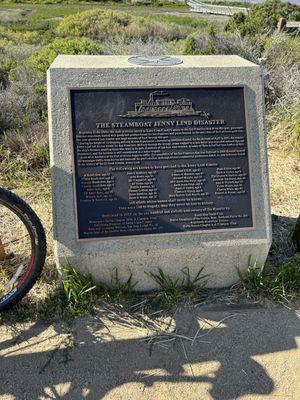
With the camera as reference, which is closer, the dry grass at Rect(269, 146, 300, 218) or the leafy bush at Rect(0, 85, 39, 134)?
the dry grass at Rect(269, 146, 300, 218)

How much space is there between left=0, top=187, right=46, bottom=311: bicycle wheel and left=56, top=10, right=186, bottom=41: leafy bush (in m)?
13.2

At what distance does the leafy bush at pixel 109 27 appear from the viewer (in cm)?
1580

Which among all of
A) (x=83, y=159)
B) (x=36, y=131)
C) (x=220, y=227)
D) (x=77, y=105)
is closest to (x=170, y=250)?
(x=220, y=227)

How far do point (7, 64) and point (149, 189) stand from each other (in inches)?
225

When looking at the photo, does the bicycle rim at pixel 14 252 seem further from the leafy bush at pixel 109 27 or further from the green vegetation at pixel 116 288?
the leafy bush at pixel 109 27

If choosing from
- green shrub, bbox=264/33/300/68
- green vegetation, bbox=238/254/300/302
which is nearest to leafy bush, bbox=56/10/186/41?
green shrub, bbox=264/33/300/68

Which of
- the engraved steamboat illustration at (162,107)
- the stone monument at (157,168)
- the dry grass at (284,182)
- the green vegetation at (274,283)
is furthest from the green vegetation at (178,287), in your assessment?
the dry grass at (284,182)

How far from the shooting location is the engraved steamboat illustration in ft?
9.39

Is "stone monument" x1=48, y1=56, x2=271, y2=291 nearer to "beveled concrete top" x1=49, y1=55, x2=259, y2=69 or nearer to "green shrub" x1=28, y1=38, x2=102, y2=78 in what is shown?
"beveled concrete top" x1=49, y1=55, x2=259, y2=69

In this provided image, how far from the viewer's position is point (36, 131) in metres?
5.03

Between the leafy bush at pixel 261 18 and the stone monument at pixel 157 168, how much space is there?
715 cm

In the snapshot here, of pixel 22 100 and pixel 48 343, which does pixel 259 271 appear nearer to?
pixel 48 343

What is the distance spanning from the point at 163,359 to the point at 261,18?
1149cm

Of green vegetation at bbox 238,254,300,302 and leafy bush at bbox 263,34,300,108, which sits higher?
leafy bush at bbox 263,34,300,108
